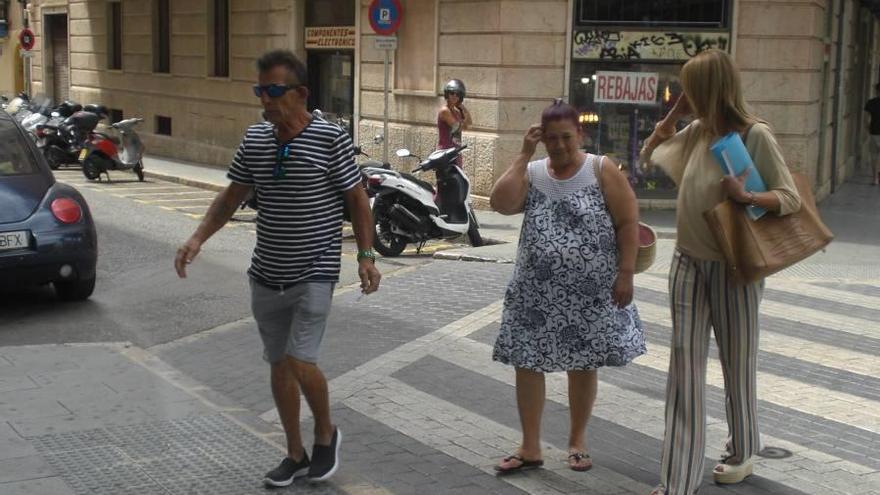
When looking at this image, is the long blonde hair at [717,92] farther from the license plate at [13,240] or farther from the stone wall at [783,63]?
the stone wall at [783,63]

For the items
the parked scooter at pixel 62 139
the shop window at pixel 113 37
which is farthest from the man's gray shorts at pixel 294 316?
the shop window at pixel 113 37

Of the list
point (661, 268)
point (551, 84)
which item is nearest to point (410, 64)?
point (551, 84)

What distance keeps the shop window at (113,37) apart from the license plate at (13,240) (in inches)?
813

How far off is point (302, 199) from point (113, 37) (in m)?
25.5

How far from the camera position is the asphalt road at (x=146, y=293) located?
29.0ft

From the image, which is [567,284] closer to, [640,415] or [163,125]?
[640,415]

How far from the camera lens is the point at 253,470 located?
17.6 ft

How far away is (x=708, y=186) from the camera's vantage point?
193 inches

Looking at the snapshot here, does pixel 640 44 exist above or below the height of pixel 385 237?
above

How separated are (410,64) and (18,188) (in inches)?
356

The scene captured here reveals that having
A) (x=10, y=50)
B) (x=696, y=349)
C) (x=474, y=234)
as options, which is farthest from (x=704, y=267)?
(x=10, y=50)

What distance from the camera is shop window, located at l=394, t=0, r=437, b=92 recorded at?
56.0ft

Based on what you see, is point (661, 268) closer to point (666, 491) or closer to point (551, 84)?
point (551, 84)

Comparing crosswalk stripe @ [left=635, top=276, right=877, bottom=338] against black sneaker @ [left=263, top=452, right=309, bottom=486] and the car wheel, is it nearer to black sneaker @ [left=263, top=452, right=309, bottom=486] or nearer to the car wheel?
black sneaker @ [left=263, top=452, right=309, bottom=486]
